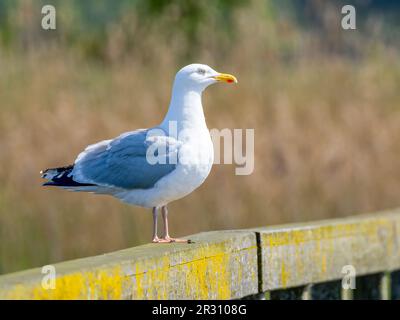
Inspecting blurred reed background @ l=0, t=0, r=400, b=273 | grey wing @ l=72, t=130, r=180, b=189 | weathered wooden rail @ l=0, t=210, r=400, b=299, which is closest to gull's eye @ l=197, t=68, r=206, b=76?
grey wing @ l=72, t=130, r=180, b=189

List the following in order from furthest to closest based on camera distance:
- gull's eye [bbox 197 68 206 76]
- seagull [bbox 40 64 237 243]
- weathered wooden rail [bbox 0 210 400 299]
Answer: gull's eye [bbox 197 68 206 76] → seagull [bbox 40 64 237 243] → weathered wooden rail [bbox 0 210 400 299]

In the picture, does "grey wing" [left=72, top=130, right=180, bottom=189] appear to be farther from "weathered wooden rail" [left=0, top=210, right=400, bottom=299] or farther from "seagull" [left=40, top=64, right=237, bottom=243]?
"weathered wooden rail" [left=0, top=210, right=400, bottom=299]

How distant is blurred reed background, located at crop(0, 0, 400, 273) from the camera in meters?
6.44

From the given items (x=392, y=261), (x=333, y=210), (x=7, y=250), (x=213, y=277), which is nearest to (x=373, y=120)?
(x=333, y=210)

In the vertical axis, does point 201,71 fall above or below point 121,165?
above

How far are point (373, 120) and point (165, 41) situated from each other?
2745 mm

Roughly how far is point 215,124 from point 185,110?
11.8ft

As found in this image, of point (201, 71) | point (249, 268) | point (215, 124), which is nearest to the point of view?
point (249, 268)

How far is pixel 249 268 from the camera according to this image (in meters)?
3.31

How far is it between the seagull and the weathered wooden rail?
234 millimetres

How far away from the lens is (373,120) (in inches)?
308

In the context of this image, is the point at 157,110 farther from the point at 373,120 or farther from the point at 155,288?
the point at 155,288

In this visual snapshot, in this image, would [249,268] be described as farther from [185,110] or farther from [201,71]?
[201,71]

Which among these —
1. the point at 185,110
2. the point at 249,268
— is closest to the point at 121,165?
the point at 185,110
